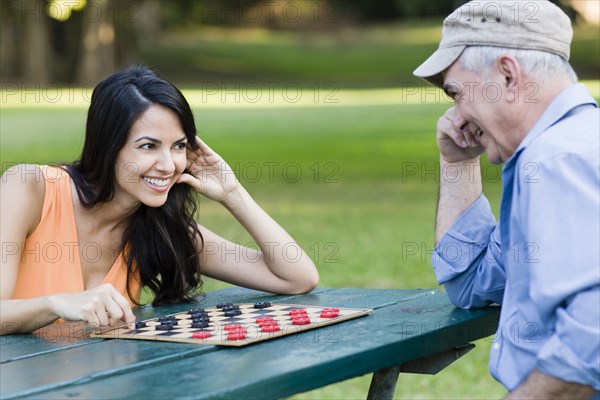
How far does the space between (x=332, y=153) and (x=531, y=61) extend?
16.1m

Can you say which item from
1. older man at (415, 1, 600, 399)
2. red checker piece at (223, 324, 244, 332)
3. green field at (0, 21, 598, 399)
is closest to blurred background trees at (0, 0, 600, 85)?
green field at (0, 21, 598, 399)

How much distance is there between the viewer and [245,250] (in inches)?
168

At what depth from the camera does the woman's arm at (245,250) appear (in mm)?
4094

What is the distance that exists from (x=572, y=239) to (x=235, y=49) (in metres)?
54.1

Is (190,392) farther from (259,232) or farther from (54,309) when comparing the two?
(259,232)

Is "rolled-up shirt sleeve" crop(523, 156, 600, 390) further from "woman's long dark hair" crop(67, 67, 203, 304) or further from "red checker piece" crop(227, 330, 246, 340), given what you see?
"woman's long dark hair" crop(67, 67, 203, 304)

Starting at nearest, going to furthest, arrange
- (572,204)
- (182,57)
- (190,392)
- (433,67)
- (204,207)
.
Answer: (190,392)
(572,204)
(433,67)
(204,207)
(182,57)

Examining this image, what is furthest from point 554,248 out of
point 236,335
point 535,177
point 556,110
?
point 236,335

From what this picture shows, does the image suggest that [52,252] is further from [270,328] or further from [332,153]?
[332,153]

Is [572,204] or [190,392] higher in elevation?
[572,204]

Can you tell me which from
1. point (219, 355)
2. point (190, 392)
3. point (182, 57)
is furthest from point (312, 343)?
point (182, 57)

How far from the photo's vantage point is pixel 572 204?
2.48m

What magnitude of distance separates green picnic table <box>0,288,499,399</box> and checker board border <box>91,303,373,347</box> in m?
0.02

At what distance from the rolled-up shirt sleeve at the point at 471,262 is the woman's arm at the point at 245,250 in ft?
2.32
